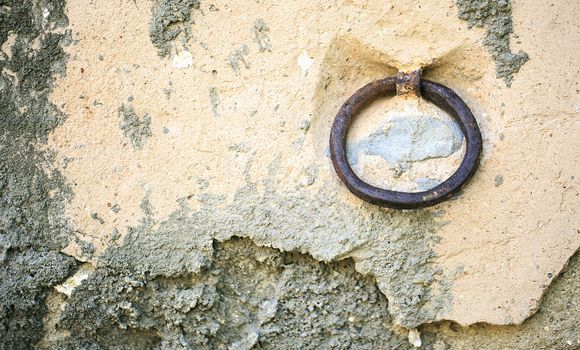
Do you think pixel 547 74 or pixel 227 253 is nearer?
pixel 547 74

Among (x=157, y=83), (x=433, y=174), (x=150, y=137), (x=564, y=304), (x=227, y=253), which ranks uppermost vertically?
(x=157, y=83)

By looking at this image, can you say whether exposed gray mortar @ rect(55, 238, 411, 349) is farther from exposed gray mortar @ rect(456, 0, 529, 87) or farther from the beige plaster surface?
exposed gray mortar @ rect(456, 0, 529, 87)

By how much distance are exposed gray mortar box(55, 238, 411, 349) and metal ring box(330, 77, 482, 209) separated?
0.22 m

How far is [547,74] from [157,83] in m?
0.85

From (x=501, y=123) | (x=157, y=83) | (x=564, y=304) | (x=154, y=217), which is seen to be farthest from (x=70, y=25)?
(x=564, y=304)

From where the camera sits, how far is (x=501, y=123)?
1.55 meters

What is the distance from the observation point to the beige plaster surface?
5.01 feet

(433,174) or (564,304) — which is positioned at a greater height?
(433,174)

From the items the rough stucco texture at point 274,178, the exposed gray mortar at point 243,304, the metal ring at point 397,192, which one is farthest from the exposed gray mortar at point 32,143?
the metal ring at point 397,192

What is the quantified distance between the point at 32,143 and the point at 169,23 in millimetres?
422

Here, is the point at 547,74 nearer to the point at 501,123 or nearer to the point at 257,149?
the point at 501,123

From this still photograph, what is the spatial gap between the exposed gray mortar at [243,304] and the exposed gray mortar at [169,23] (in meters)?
0.47

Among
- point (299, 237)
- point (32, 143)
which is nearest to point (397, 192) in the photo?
point (299, 237)

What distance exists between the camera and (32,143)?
5.48ft
